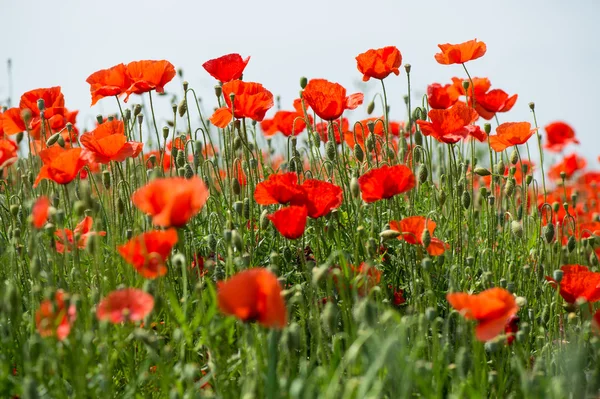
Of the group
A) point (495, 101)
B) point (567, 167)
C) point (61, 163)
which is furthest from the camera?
point (567, 167)

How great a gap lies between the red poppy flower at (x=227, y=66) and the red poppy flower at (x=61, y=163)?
0.88m

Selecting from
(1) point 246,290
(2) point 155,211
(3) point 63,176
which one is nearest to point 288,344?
(1) point 246,290

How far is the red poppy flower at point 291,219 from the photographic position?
8.52 feet

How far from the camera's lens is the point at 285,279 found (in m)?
2.93

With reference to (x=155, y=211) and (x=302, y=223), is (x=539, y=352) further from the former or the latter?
(x=155, y=211)

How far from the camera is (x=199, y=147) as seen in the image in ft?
11.0

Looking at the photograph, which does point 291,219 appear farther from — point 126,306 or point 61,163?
point 61,163

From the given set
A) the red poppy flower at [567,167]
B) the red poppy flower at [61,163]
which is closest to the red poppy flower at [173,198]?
the red poppy flower at [61,163]

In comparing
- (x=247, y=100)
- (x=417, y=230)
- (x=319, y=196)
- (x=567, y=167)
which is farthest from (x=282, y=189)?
(x=567, y=167)

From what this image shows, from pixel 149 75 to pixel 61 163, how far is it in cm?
79

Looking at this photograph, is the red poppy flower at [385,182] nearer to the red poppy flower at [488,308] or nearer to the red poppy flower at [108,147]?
the red poppy flower at [488,308]

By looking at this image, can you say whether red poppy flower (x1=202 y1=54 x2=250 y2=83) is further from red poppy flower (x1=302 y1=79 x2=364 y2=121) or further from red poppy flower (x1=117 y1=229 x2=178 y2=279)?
red poppy flower (x1=117 y1=229 x2=178 y2=279)

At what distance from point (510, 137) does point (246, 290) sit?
2.05 metres

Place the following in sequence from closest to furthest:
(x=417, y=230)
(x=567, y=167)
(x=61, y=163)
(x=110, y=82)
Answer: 1. (x=61, y=163)
2. (x=417, y=230)
3. (x=110, y=82)
4. (x=567, y=167)
